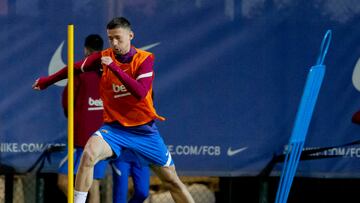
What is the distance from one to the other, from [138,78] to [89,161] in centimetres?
75

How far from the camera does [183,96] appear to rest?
1016 cm

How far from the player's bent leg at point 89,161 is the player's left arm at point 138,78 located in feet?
1.53

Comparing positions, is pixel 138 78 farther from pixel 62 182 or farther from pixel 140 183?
pixel 62 182

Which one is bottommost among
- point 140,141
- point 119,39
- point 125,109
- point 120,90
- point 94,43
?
point 140,141

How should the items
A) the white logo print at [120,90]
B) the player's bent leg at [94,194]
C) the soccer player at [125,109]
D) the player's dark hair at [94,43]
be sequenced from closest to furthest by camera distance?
1. the soccer player at [125,109]
2. the white logo print at [120,90]
3. the player's dark hair at [94,43]
4. the player's bent leg at [94,194]

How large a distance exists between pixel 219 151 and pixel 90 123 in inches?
47.1

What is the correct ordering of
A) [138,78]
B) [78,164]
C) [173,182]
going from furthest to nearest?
[78,164]
[173,182]
[138,78]

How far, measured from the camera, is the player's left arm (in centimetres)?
820

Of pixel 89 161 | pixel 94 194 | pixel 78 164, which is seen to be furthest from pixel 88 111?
pixel 89 161

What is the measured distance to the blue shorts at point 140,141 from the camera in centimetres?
873

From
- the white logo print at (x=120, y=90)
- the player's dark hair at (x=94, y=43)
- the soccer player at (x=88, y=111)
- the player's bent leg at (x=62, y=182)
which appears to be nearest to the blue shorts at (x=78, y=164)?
the soccer player at (x=88, y=111)

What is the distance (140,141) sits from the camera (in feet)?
28.9

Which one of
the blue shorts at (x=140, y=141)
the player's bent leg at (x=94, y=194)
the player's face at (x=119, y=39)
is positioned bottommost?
the player's bent leg at (x=94, y=194)

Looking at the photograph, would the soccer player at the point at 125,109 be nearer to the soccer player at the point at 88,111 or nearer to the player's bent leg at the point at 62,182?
the soccer player at the point at 88,111
